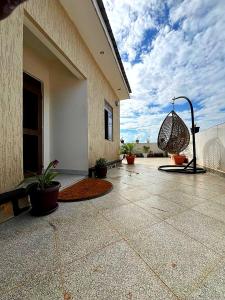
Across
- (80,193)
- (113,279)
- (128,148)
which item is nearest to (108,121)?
(128,148)

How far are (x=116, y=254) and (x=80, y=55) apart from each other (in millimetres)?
4167

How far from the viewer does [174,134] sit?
6.11 metres

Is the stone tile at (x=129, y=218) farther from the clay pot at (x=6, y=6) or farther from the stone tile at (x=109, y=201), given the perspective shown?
the clay pot at (x=6, y=6)

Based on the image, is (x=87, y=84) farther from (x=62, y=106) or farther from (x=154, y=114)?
(x=154, y=114)

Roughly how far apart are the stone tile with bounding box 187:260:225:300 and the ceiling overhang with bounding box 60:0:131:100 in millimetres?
4201

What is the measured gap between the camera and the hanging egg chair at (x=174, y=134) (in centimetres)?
607

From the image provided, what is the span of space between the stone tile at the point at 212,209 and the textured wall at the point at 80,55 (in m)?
2.79

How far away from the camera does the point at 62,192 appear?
2771 mm

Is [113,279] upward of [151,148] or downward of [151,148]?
downward

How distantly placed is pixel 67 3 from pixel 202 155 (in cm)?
606

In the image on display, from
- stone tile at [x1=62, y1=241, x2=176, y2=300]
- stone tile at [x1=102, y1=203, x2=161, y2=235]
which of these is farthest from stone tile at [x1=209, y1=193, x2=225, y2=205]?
stone tile at [x1=62, y1=241, x2=176, y2=300]

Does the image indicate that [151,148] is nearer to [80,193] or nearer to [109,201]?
[80,193]

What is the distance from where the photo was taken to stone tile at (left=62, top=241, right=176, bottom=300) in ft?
2.87

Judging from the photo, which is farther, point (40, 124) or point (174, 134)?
point (174, 134)
